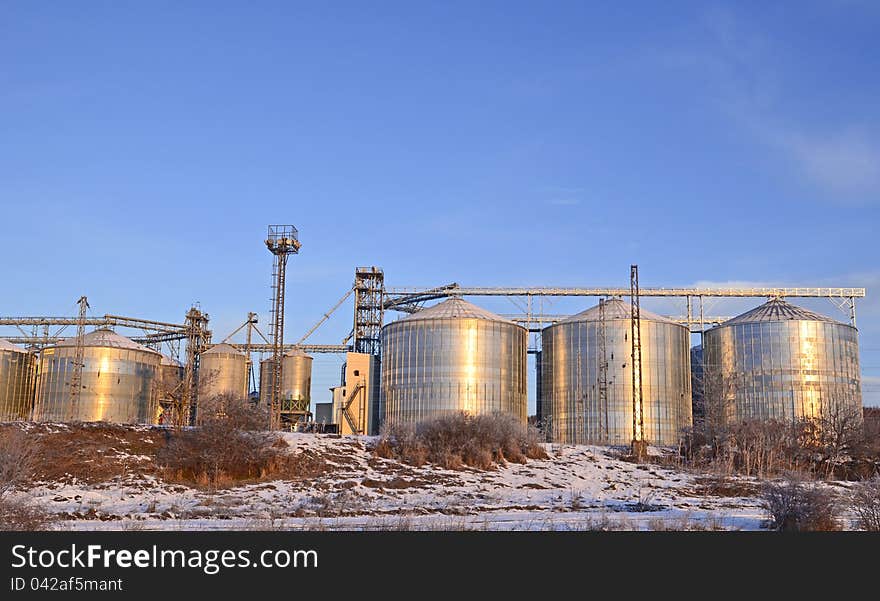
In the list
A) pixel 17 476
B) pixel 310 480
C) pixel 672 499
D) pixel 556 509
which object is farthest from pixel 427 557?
pixel 310 480

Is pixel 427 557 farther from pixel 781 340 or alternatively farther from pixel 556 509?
pixel 781 340

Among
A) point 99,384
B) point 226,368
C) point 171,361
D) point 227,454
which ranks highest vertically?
point 171,361

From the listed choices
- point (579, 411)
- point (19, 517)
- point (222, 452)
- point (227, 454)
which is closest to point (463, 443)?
point (227, 454)

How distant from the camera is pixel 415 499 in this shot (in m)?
38.4

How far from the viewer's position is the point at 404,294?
8462 cm

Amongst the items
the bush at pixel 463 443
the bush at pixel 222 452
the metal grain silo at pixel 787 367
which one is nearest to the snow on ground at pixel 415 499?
the bush at pixel 463 443

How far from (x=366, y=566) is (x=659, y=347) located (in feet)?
188

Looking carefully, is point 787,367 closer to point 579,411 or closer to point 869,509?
point 579,411

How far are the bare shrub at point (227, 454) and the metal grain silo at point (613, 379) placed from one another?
25.8m

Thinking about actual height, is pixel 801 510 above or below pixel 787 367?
below

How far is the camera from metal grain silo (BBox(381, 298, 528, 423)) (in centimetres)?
6519

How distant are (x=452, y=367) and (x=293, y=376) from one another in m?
28.6

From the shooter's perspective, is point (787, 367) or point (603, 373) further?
point (787, 367)

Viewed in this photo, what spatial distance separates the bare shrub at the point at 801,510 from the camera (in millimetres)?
23828
